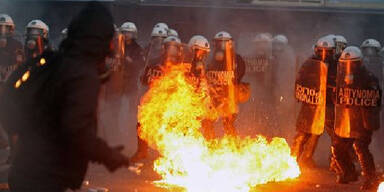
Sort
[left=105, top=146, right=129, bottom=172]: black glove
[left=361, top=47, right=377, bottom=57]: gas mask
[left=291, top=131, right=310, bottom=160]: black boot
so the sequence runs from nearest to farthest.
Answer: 1. [left=105, top=146, right=129, bottom=172]: black glove
2. [left=291, top=131, right=310, bottom=160]: black boot
3. [left=361, top=47, right=377, bottom=57]: gas mask

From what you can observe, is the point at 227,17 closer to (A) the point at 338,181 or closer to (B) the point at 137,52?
(B) the point at 137,52

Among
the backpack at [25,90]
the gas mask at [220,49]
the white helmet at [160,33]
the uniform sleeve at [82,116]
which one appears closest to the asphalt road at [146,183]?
the gas mask at [220,49]

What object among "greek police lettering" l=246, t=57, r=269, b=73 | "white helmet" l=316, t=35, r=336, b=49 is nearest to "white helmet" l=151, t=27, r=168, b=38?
"greek police lettering" l=246, t=57, r=269, b=73

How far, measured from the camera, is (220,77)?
424 inches

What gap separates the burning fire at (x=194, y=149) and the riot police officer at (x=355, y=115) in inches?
29.8

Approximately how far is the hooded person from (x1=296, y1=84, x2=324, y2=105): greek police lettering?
20.4ft

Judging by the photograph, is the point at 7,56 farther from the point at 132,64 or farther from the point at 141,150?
the point at 141,150

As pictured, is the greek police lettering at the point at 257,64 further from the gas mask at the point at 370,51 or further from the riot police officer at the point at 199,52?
the riot police officer at the point at 199,52

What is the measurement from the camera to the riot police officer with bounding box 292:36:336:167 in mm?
9781

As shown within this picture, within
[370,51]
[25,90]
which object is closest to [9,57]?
[25,90]

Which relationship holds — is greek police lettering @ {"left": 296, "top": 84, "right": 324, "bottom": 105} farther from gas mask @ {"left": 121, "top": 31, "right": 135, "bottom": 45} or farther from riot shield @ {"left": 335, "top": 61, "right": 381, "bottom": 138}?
gas mask @ {"left": 121, "top": 31, "right": 135, "bottom": 45}

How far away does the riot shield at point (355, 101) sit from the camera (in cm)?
878

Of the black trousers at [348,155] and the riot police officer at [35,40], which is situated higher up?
the riot police officer at [35,40]

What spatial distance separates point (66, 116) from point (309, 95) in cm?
670
